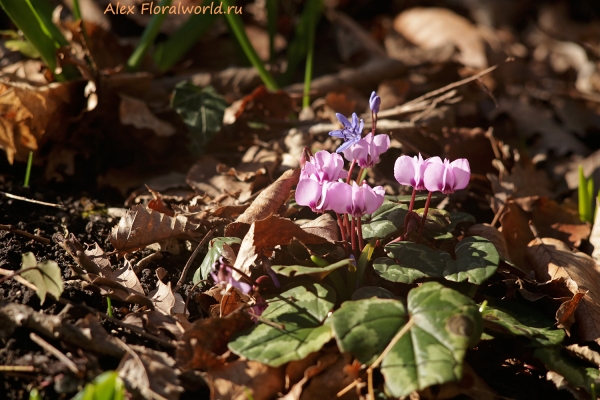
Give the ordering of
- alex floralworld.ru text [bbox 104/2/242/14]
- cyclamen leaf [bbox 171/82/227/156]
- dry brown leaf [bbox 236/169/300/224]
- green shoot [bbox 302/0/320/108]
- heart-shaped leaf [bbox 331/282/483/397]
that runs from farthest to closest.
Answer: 1. green shoot [bbox 302/0/320/108]
2. alex floralworld.ru text [bbox 104/2/242/14]
3. cyclamen leaf [bbox 171/82/227/156]
4. dry brown leaf [bbox 236/169/300/224]
5. heart-shaped leaf [bbox 331/282/483/397]

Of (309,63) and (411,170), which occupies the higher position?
(411,170)

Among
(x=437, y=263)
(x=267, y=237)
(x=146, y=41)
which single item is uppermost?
(x=146, y=41)

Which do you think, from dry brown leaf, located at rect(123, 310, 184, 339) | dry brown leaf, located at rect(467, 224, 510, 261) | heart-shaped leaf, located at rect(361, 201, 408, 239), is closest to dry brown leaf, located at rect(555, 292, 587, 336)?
dry brown leaf, located at rect(467, 224, 510, 261)

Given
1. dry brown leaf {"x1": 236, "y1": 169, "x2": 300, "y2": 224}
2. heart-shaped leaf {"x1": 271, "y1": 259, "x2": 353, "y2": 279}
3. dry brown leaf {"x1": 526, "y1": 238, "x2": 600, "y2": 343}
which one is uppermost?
heart-shaped leaf {"x1": 271, "y1": 259, "x2": 353, "y2": 279}

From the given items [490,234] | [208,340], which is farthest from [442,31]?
Result: [208,340]

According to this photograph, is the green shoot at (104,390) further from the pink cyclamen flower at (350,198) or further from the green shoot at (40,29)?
the green shoot at (40,29)

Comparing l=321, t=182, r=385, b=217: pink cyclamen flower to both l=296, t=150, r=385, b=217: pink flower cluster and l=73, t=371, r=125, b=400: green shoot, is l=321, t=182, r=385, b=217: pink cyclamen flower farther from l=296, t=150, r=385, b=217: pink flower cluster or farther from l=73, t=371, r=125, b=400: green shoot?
l=73, t=371, r=125, b=400: green shoot

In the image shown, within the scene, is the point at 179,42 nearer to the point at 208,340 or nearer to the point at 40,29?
the point at 40,29
